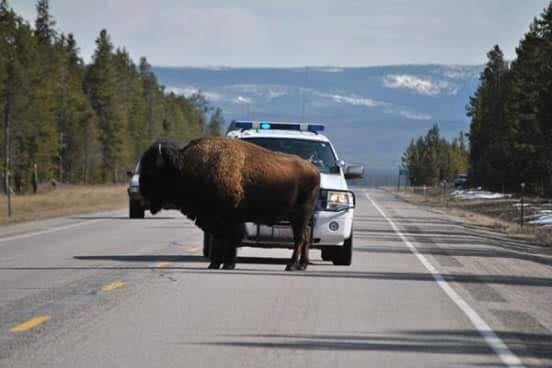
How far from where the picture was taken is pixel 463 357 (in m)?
9.81

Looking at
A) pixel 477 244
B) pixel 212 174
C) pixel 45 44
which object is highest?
pixel 45 44

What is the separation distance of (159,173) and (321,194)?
2.94 metres

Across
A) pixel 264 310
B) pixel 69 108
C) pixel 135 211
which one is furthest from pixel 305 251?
pixel 69 108

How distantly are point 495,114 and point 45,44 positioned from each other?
126 feet

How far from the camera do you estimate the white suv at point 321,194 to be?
17328mm

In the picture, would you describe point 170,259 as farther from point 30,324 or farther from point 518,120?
point 518,120

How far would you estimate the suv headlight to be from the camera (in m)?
17.7

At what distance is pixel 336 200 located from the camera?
1780 centimetres

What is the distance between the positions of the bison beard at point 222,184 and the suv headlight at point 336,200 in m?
1.27

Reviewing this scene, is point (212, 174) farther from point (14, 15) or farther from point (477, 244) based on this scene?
point (14, 15)

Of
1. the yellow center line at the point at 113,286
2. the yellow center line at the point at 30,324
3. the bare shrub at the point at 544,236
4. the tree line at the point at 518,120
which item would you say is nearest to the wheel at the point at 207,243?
the yellow center line at the point at 113,286

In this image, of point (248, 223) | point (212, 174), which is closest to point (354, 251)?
point (248, 223)

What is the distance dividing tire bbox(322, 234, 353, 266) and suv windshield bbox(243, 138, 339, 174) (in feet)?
4.25

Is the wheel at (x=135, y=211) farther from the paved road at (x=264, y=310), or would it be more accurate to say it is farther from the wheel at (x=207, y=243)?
the wheel at (x=207, y=243)
